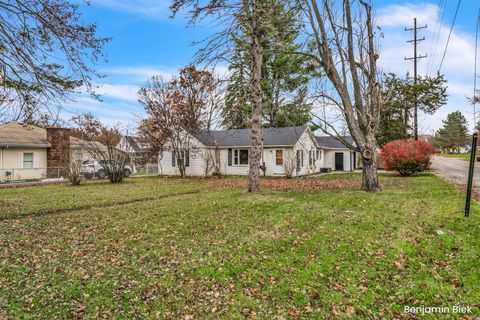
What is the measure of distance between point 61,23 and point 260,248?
6005 mm

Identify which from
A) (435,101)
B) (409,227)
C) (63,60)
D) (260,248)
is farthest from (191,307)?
(435,101)

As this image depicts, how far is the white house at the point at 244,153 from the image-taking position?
2231 centimetres

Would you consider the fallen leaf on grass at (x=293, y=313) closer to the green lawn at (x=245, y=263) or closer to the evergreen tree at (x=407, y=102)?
the green lawn at (x=245, y=263)

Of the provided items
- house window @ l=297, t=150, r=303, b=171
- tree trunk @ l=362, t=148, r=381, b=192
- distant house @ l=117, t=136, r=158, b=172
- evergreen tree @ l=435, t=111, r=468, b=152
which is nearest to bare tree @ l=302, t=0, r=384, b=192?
tree trunk @ l=362, t=148, r=381, b=192

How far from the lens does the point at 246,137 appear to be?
958 inches

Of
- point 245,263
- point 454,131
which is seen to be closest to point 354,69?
point 245,263

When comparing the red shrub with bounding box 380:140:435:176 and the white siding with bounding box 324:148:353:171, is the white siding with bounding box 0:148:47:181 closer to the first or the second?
the red shrub with bounding box 380:140:435:176

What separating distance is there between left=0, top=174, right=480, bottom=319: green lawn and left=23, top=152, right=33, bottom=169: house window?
15502 mm

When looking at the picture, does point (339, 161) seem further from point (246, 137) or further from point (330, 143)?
point (246, 137)

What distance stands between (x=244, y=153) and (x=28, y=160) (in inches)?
604

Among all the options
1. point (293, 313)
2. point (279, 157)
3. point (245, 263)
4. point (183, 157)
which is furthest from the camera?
point (183, 157)

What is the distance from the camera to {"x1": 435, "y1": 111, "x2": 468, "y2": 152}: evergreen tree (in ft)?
225

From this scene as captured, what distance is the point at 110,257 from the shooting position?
16.7ft

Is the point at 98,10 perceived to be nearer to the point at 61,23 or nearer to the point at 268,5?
the point at 61,23
